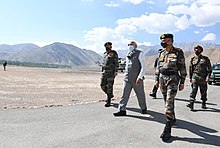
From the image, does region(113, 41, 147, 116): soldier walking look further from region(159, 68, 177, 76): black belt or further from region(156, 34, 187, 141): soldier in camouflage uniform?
region(159, 68, 177, 76): black belt

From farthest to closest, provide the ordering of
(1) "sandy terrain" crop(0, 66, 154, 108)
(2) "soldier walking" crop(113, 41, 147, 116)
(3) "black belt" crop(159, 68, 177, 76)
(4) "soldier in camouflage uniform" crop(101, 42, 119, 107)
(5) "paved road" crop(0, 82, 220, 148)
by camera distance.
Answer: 1. (1) "sandy terrain" crop(0, 66, 154, 108)
2. (4) "soldier in camouflage uniform" crop(101, 42, 119, 107)
3. (2) "soldier walking" crop(113, 41, 147, 116)
4. (3) "black belt" crop(159, 68, 177, 76)
5. (5) "paved road" crop(0, 82, 220, 148)

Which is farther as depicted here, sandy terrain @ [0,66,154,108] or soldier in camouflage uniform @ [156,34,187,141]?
sandy terrain @ [0,66,154,108]

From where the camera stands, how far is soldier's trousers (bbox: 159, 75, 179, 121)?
6281mm

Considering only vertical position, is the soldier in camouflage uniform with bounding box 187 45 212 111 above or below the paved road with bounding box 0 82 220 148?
above

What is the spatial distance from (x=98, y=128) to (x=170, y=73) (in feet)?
6.52

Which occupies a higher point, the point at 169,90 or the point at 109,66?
the point at 109,66

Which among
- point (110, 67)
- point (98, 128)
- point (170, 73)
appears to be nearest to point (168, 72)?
point (170, 73)

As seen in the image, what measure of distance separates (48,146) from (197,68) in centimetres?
611

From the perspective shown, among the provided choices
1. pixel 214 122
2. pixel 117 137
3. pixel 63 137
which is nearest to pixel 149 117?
pixel 214 122

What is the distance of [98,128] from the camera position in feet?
22.3

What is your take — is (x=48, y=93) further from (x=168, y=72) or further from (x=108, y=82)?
(x=168, y=72)

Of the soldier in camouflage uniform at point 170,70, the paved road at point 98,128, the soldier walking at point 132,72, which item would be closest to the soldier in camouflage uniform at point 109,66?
the paved road at point 98,128

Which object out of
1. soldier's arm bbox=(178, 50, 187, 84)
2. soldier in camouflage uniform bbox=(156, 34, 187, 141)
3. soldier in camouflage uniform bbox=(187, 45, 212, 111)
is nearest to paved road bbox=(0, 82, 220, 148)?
soldier in camouflage uniform bbox=(156, 34, 187, 141)

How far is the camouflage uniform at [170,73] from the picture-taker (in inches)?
250
